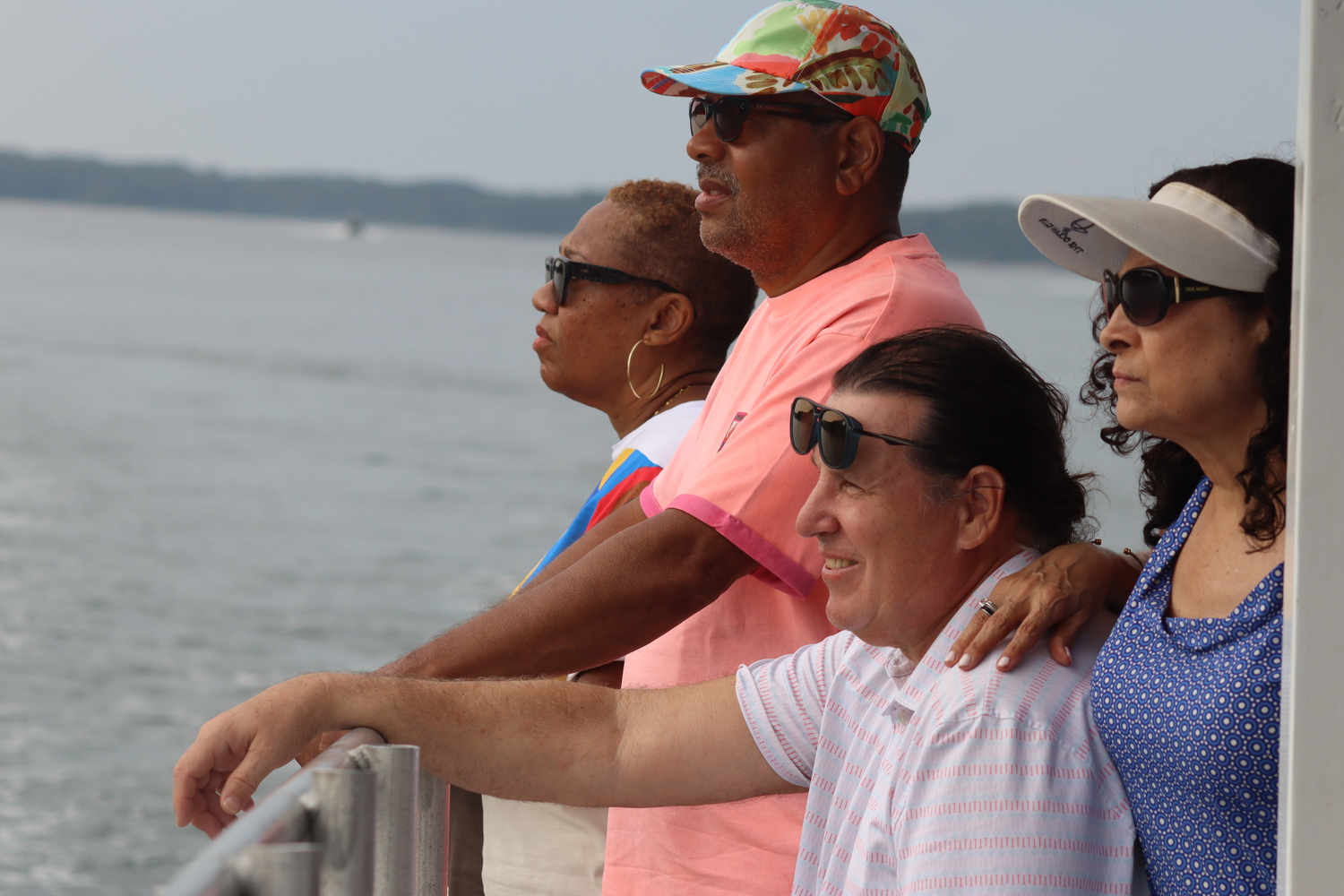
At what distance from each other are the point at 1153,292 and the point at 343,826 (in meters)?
1.00

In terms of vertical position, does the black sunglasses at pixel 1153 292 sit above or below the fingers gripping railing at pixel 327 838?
above

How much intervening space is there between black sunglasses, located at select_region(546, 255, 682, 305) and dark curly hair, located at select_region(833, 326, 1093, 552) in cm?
129

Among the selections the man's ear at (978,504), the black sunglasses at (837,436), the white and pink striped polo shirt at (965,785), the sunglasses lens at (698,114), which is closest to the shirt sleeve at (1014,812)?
the white and pink striped polo shirt at (965,785)

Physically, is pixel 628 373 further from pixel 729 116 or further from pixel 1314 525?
pixel 1314 525

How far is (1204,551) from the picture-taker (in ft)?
5.24

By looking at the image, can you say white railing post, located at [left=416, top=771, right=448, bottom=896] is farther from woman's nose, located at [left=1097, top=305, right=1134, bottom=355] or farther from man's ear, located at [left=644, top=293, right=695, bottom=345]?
man's ear, located at [left=644, top=293, right=695, bottom=345]

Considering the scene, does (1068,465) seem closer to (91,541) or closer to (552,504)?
(91,541)

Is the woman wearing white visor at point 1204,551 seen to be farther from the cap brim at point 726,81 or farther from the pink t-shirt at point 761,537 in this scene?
the cap brim at point 726,81

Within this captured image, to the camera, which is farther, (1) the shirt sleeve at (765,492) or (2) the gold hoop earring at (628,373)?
(2) the gold hoop earring at (628,373)

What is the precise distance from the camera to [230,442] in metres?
23.3

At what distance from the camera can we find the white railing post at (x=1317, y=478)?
41.5 inches

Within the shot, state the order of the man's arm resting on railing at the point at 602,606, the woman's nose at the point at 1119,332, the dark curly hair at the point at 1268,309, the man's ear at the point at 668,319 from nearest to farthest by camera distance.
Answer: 1. the dark curly hair at the point at 1268,309
2. the woman's nose at the point at 1119,332
3. the man's arm resting on railing at the point at 602,606
4. the man's ear at the point at 668,319

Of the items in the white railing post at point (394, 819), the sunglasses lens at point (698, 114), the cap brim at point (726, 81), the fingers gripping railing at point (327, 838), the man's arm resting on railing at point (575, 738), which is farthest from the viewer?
the sunglasses lens at point (698, 114)

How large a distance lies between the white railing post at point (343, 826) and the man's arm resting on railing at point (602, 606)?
3.01 feet
